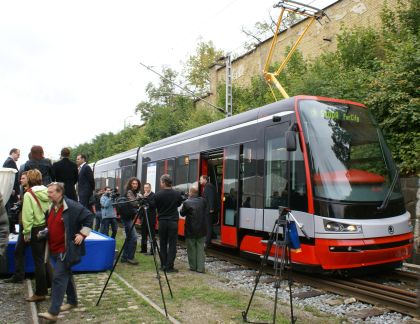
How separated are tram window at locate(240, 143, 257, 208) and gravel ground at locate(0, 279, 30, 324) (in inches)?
172

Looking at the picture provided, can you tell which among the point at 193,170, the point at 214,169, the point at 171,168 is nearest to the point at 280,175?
the point at 214,169

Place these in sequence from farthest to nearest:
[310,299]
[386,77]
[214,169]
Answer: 1. [386,77]
2. [214,169]
3. [310,299]

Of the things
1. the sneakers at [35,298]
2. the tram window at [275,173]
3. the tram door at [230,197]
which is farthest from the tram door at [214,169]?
the sneakers at [35,298]

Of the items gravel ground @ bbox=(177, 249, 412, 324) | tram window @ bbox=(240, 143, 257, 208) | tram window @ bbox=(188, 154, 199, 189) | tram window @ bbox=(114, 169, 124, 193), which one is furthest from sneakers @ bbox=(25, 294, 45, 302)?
tram window @ bbox=(114, 169, 124, 193)

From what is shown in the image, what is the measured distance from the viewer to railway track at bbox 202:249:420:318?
6.09 m

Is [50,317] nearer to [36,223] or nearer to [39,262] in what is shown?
[39,262]

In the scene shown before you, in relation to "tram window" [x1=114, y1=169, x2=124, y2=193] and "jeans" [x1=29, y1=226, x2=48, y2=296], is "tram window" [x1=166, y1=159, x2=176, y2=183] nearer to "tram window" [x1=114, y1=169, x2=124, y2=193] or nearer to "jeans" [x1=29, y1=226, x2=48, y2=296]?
"tram window" [x1=114, y1=169, x2=124, y2=193]

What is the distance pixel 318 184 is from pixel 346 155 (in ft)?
2.83

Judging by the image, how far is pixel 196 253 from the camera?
8.83 metres

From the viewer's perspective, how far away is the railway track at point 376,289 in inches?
240

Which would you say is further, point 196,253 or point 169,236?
point 196,253

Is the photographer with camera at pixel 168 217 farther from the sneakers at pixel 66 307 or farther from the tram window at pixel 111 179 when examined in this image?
the tram window at pixel 111 179

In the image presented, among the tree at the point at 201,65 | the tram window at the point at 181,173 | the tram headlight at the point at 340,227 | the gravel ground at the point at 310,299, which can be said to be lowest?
the gravel ground at the point at 310,299

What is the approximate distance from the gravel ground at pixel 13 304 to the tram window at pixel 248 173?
4.38 meters
